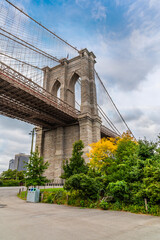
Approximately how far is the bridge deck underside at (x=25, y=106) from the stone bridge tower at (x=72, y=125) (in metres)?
2.49

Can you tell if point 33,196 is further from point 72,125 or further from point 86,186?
point 72,125

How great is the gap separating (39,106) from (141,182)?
63.5 feet

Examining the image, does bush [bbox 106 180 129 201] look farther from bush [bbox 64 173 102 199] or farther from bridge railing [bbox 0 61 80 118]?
bridge railing [bbox 0 61 80 118]

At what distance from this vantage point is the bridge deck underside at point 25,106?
66.8 ft

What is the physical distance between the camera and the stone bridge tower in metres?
29.1

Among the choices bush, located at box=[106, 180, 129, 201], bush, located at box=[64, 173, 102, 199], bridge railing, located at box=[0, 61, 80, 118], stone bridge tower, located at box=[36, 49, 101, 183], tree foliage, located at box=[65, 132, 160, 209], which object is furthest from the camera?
stone bridge tower, located at box=[36, 49, 101, 183]

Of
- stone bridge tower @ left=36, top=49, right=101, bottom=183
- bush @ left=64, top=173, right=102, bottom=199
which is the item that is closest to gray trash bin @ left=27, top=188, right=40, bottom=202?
bush @ left=64, top=173, right=102, bottom=199

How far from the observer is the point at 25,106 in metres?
25.0

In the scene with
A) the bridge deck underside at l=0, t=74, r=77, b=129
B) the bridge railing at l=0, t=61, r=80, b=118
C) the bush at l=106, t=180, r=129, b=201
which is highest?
the bridge railing at l=0, t=61, r=80, b=118

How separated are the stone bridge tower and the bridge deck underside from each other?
249 centimetres

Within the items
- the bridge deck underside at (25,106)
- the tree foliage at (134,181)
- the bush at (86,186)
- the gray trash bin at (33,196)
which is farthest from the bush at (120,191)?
the bridge deck underside at (25,106)

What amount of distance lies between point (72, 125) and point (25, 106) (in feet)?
33.5

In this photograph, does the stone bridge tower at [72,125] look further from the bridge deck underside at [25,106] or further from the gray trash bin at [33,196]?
the gray trash bin at [33,196]

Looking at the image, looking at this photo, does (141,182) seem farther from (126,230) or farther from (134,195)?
(126,230)
